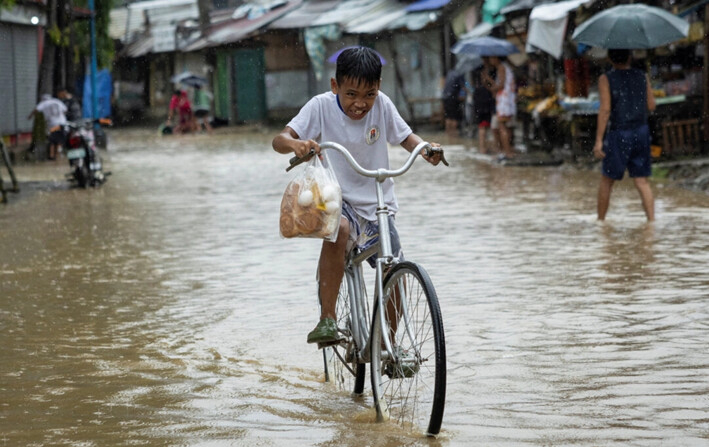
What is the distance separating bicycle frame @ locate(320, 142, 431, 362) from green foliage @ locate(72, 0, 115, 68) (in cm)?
2548

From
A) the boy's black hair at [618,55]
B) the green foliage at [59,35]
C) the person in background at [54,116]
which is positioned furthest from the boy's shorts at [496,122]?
the boy's black hair at [618,55]

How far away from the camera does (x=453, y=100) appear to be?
3003 cm

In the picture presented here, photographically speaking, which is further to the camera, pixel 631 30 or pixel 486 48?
pixel 486 48

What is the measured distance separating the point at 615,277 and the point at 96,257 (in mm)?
4441

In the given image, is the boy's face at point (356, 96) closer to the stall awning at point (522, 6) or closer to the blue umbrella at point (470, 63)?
the stall awning at point (522, 6)

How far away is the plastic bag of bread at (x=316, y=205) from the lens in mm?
4824

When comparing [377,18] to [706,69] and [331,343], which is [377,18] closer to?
[706,69]

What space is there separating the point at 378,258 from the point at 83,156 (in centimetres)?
1375

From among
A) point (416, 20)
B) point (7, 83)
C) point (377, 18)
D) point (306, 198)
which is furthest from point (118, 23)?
point (306, 198)

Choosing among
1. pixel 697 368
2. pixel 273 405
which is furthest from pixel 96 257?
pixel 697 368

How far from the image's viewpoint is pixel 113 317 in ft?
24.4

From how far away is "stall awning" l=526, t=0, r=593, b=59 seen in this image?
63.3 feet

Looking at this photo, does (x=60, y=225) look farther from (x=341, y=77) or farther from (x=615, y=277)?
(x=341, y=77)

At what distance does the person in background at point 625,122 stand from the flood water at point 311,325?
47 centimetres
